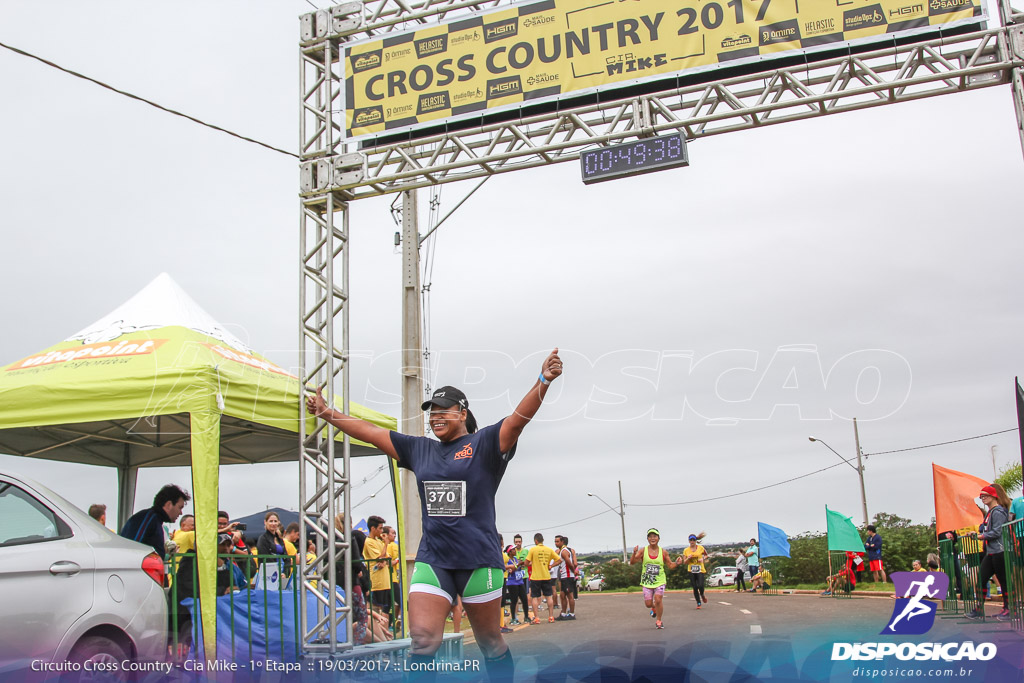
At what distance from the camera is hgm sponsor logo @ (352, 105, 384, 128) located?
10.3 metres

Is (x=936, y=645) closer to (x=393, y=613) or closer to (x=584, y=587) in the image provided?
(x=393, y=613)

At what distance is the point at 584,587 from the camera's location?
45.6 metres

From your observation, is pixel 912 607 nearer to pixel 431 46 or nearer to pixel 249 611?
pixel 249 611

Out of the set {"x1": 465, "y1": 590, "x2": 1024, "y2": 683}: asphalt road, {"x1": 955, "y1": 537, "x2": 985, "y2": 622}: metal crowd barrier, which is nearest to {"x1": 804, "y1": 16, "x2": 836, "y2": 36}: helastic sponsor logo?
{"x1": 465, "y1": 590, "x2": 1024, "y2": 683}: asphalt road

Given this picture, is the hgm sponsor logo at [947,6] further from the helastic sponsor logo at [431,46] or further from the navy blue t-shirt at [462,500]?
the navy blue t-shirt at [462,500]

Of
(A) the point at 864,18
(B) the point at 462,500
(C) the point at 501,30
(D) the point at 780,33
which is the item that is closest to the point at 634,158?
(D) the point at 780,33

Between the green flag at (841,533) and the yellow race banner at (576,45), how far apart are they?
14.4 m

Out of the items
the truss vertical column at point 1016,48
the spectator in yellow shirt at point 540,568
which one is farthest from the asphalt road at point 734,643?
the truss vertical column at point 1016,48

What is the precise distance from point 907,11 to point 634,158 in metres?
3.04

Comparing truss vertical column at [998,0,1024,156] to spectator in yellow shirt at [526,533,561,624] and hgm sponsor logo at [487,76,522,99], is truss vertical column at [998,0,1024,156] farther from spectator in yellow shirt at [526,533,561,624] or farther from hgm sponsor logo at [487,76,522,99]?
spectator in yellow shirt at [526,533,561,624]

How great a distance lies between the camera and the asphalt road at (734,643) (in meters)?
4.53

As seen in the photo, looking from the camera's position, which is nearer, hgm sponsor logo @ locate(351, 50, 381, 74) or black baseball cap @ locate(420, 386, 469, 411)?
black baseball cap @ locate(420, 386, 469, 411)

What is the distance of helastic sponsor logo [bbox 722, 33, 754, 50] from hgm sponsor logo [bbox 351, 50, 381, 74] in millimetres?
3875

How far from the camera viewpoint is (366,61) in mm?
10391
